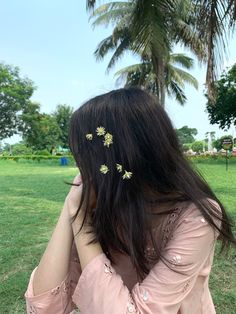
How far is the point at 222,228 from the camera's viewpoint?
0.90 meters

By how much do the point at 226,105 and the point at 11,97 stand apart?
15612 mm

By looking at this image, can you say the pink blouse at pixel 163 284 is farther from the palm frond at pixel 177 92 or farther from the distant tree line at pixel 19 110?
the distant tree line at pixel 19 110

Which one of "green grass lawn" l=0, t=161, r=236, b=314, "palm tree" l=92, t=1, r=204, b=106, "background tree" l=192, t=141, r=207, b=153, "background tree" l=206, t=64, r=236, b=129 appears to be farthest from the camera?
"background tree" l=192, t=141, r=207, b=153

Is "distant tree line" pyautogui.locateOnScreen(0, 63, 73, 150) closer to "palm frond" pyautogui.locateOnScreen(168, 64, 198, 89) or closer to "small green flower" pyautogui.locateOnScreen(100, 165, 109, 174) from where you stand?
"palm frond" pyautogui.locateOnScreen(168, 64, 198, 89)

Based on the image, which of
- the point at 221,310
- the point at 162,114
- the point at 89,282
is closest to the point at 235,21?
the point at 221,310

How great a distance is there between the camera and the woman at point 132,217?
0.81 meters

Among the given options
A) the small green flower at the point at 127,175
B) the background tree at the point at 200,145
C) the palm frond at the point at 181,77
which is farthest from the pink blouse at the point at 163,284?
the background tree at the point at 200,145

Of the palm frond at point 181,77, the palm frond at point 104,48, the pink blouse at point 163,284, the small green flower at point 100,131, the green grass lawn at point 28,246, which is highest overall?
the palm frond at point 104,48

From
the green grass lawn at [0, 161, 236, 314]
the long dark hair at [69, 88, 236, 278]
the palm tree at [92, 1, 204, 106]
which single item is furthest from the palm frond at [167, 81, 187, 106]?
the long dark hair at [69, 88, 236, 278]

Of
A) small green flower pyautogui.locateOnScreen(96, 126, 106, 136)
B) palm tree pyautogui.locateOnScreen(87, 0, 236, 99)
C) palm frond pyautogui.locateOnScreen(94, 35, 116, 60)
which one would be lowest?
→ small green flower pyautogui.locateOnScreen(96, 126, 106, 136)

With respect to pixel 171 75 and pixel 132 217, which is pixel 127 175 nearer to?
pixel 132 217

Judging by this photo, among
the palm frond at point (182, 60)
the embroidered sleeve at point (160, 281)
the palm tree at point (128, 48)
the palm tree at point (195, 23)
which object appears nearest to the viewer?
the embroidered sleeve at point (160, 281)

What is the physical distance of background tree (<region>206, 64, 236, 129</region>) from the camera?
20.5 metres

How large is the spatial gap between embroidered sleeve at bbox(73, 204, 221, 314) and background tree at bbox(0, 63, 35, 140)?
92.0ft
